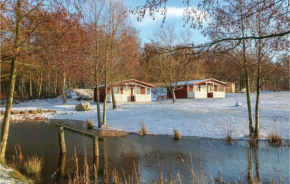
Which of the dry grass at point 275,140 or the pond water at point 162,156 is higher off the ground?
the dry grass at point 275,140

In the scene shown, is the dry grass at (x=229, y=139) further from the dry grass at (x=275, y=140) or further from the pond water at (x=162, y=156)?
the dry grass at (x=275, y=140)

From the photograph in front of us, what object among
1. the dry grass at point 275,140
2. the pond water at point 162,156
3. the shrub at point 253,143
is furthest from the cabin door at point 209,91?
the dry grass at point 275,140

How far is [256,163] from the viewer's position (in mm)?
9281

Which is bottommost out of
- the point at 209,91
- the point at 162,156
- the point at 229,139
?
the point at 162,156

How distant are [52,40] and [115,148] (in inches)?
252

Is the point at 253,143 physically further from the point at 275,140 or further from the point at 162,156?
the point at 162,156

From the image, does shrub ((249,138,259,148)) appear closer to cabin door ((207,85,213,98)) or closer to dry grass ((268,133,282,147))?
dry grass ((268,133,282,147))

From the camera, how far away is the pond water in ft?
26.9

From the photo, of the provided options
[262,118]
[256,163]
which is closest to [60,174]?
[256,163]

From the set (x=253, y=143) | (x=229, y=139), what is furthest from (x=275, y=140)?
(x=229, y=139)

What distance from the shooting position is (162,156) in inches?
411

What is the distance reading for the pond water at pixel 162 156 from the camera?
8.19 m

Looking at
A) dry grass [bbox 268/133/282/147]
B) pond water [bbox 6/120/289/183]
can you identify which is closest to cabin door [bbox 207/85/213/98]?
pond water [bbox 6/120/289/183]

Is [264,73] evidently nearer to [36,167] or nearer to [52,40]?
[52,40]
